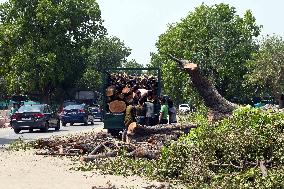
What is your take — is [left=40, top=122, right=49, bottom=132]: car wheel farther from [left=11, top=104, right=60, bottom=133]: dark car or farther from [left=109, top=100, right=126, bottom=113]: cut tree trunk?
[left=109, top=100, right=126, bottom=113]: cut tree trunk

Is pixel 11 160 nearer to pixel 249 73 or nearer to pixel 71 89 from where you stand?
pixel 249 73

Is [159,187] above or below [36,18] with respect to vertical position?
below

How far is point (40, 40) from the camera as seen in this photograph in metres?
54.2

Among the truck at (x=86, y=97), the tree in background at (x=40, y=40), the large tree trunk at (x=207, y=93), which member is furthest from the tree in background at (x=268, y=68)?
the large tree trunk at (x=207, y=93)

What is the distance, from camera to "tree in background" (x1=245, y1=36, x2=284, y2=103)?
184ft

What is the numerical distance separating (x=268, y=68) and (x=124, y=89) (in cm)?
3657

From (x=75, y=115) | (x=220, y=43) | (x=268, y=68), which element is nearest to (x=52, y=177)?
(x=75, y=115)

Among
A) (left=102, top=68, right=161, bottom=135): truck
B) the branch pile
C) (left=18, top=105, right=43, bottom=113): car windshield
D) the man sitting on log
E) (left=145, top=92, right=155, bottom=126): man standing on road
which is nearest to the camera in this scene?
the branch pile

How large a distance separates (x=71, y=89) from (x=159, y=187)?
53.8 m

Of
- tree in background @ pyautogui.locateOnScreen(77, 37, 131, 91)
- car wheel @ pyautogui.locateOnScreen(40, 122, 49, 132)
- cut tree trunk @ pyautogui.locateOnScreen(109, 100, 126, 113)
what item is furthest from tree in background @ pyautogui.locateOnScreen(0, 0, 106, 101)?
tree in background @ pyautogui.locateOnScreen(77, 37, 131, 91)

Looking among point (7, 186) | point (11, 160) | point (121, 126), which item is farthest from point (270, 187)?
point (121, 126)

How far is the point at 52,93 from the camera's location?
200 feet

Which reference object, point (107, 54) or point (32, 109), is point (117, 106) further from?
point (107, 54)

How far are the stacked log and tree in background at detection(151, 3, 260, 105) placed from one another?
98.0 feet
